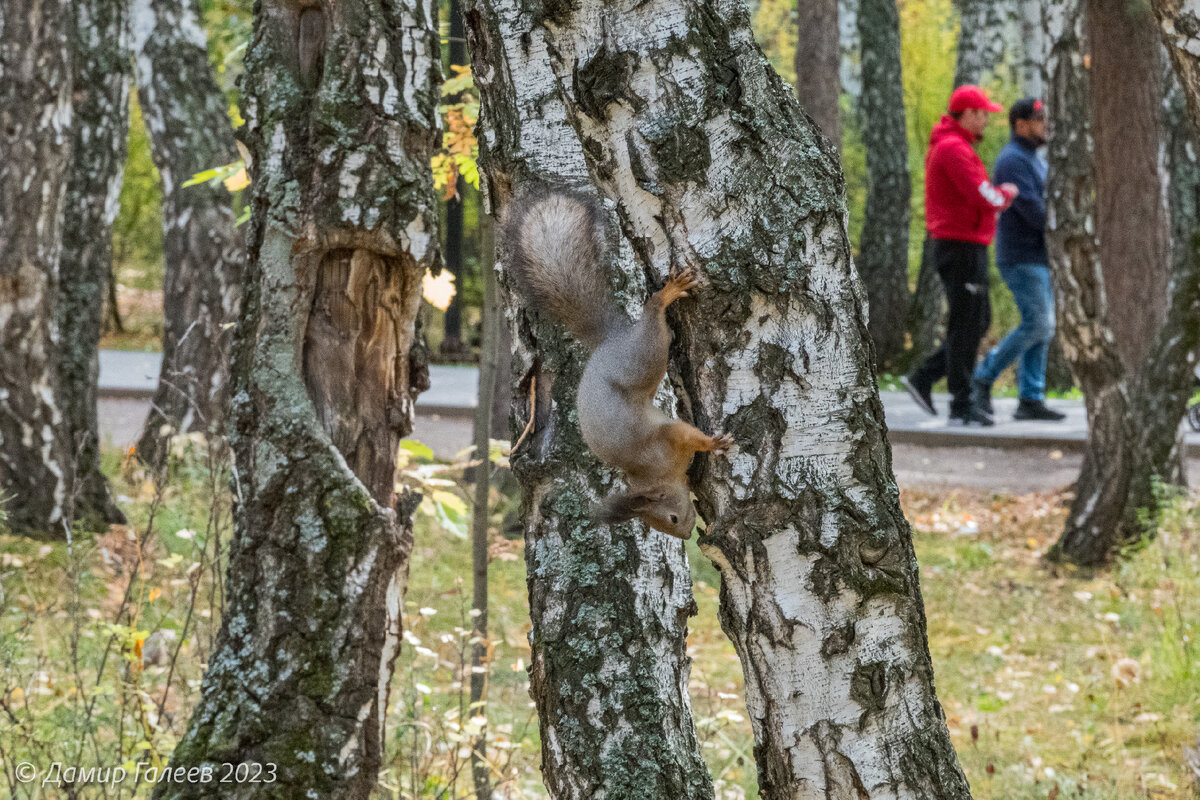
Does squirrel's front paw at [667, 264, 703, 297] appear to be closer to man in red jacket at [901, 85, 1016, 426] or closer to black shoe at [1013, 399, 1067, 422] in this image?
man in red jacket at [901, 85, 1016, 426]

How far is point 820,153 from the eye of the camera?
5.42 feet

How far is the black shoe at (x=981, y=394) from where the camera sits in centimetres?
827

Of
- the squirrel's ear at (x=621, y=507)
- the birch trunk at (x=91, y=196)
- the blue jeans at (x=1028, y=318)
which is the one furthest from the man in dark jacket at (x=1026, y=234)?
the squirrel's ear at (x=621, y=507)

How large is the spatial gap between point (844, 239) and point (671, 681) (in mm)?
1124

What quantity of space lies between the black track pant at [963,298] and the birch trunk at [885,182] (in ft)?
16.7

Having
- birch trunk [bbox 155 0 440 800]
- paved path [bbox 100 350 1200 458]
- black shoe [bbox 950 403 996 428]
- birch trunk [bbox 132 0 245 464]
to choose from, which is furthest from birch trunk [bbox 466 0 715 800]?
black shoe [bbox 950 403 996 428]

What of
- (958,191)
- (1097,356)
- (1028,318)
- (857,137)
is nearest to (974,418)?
(1028,318)

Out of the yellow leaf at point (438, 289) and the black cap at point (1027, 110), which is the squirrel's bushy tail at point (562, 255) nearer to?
the yellow leaf at point (438, 289)

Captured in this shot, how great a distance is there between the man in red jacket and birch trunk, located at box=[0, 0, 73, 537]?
5.13 m

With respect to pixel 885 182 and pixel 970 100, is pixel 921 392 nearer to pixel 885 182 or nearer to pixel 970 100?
pixel 970 100

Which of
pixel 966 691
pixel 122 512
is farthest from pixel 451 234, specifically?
pixel 966 691

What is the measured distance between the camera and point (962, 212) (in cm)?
726

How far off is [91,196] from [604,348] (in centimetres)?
467

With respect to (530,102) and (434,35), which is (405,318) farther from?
(530,102)
